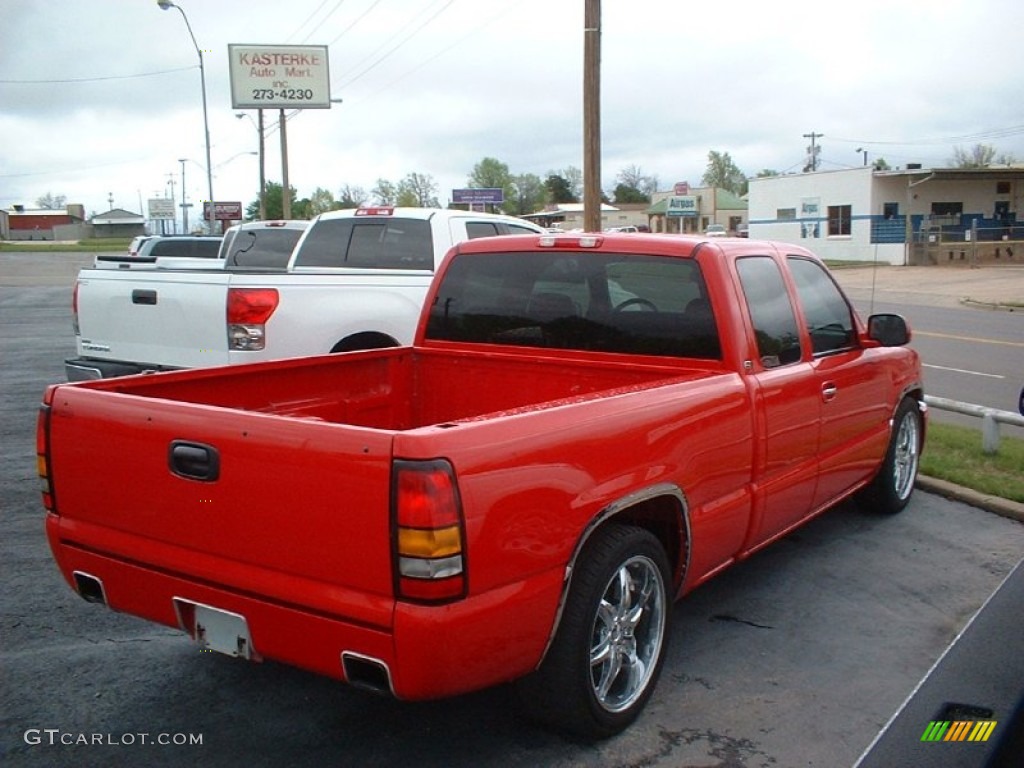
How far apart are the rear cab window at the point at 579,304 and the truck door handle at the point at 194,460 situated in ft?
7.03

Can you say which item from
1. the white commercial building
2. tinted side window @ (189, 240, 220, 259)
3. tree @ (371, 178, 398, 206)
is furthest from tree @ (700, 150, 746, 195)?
tinted side window @ (189, 240, 220, 259)

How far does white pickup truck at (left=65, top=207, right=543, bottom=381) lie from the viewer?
737 cm

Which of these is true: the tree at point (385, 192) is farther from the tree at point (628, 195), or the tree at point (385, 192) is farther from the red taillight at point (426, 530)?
the red taillight at point (426, 530)

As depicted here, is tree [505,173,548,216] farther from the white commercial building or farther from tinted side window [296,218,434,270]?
tinted side window [296,218,434,270]

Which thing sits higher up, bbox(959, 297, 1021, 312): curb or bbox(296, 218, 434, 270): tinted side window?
bbox(296, 218, 434, 270): tinted side window

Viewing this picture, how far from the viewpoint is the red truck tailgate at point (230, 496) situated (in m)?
2.88

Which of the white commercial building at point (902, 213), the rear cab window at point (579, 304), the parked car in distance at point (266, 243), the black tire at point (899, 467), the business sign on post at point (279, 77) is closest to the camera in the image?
the rear cab window at point (579, 304)

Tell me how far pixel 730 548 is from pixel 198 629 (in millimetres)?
2234

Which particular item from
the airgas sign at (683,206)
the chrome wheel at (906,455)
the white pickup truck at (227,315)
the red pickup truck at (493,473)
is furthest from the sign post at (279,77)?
the red pickup truck at (493,473)

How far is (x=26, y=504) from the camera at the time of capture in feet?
21.2

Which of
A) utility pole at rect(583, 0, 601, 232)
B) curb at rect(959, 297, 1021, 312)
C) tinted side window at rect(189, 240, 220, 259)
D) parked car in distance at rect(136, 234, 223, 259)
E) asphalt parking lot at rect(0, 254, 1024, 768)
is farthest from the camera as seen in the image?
curb at rect(959, 297, 1021, 312)

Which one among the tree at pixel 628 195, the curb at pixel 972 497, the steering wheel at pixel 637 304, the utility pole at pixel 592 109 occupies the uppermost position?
the tree at pixel 628 195

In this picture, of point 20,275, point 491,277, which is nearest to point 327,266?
point 491,277

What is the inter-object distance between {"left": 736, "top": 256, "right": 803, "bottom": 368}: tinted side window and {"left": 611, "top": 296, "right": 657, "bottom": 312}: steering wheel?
438mm
